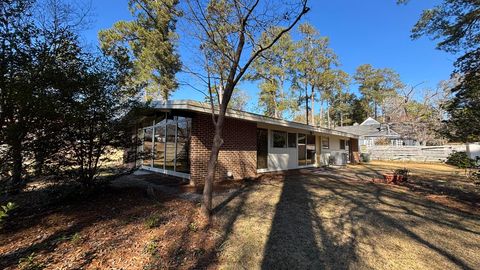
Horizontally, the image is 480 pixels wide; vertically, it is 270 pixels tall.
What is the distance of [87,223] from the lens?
391 cm

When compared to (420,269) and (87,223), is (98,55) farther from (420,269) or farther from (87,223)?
(420,269)

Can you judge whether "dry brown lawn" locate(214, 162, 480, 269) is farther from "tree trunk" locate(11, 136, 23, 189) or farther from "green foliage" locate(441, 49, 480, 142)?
"tree trunk" locate(11, 136, 23, 189)

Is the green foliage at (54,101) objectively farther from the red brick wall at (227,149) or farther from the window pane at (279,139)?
the window pane at (279,139)

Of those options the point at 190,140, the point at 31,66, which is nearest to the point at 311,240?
the point at 190,140

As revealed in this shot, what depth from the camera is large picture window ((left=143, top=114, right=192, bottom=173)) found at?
7918 mm

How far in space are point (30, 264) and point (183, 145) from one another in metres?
5.48

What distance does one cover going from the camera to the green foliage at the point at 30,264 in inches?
102

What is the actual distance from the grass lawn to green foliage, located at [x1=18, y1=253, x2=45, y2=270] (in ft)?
0.08

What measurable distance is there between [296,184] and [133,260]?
605 cm

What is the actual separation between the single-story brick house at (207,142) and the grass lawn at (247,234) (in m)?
2.21

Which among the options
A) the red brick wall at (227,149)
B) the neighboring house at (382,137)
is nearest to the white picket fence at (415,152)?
the neighboring house at (382,137)

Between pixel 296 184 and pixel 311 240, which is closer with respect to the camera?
pixel 311 240

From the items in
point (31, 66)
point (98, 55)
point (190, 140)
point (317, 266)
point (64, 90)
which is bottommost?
point (317, 266)

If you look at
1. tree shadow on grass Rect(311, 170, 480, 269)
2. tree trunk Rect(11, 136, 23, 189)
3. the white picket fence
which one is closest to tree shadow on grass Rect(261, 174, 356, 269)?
tree shadow on grass Rect(311, 170, 480, 269)
